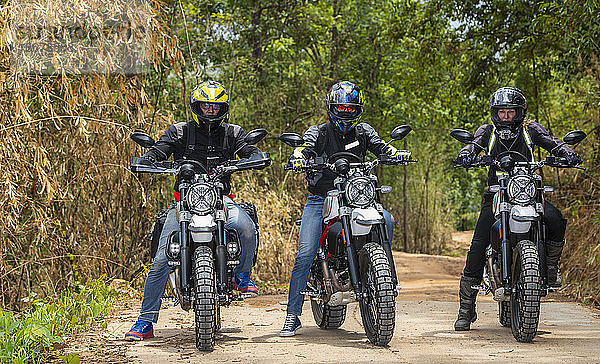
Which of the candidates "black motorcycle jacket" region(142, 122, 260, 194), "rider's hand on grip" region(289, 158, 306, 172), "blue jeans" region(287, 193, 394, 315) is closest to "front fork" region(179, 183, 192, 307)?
"black motorcycle jacket" region(142, 122, 260, 194)

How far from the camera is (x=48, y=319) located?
6949 mm

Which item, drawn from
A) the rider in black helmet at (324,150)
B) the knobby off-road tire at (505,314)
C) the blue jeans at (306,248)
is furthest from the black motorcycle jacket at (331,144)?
the knobby off-road tire at (505,314)

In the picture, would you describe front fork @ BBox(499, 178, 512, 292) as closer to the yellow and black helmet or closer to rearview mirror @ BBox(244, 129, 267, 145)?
rearview mirror @ BBox(244, 129, 267, 145)

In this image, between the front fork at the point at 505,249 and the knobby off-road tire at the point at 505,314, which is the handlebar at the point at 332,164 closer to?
the front fork at the point at 505,249

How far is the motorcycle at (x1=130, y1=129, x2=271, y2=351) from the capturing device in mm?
5953

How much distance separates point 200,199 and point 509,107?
9.14 feet

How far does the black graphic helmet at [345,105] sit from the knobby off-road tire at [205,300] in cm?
170

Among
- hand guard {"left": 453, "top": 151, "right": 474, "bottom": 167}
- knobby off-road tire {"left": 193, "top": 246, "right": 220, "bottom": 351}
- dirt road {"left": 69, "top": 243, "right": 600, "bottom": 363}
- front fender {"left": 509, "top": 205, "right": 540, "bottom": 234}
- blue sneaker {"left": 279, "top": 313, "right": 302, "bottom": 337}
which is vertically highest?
hand guard {"left": 453, "top": 151, "right": 474, "bottom": 167}

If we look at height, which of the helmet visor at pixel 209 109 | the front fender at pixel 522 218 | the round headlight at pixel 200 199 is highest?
the helmet visor at pixel 209 109

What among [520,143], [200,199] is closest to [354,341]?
[200,199]

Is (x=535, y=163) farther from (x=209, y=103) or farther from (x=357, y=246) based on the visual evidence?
(x=209, y=103)

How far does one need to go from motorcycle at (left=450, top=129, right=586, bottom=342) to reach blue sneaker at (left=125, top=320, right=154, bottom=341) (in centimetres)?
284

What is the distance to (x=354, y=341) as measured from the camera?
6559mm

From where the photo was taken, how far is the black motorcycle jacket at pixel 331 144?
6.98m
